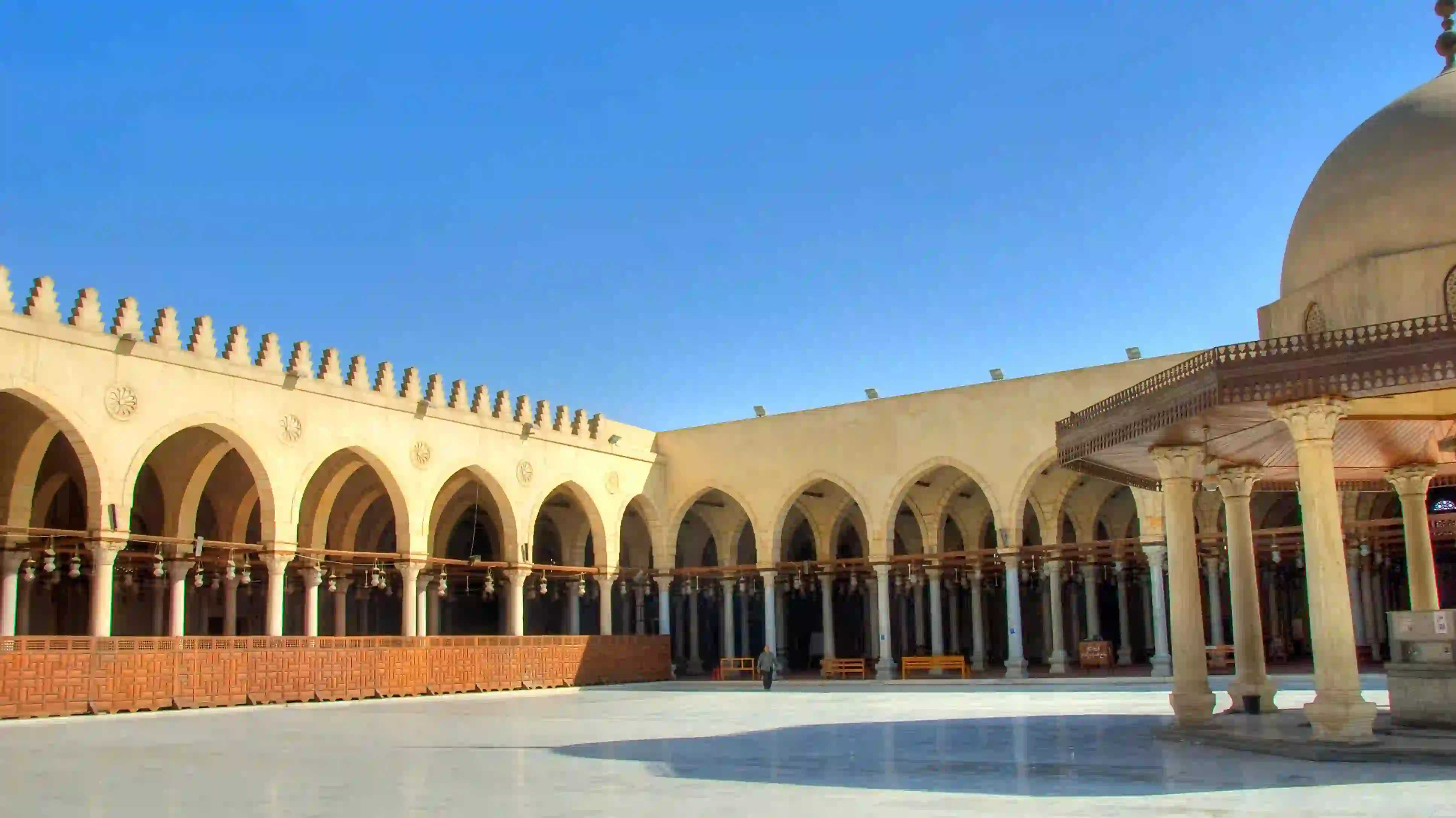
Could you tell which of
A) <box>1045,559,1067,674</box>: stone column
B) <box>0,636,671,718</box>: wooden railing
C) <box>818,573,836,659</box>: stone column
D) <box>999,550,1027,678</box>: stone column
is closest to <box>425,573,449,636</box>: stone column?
<box>0,636,671,718</box>: wooden railing

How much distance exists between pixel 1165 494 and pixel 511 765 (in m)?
6.59

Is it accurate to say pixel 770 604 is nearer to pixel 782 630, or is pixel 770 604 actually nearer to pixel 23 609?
pixel 782 630

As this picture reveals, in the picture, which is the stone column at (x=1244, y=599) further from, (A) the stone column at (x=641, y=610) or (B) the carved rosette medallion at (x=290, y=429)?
(A) the stone column at (x=641, y=610)

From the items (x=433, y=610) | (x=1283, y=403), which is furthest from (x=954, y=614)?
(x=1283, y=403)

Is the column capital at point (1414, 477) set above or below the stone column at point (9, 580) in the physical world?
above

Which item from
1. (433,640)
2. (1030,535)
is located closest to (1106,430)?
(433,640)

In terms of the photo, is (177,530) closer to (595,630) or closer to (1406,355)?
(595,630)

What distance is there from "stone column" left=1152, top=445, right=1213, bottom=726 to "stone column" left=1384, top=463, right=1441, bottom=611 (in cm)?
282

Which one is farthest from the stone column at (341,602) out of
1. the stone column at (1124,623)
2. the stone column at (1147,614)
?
the stone column at (1147,614)

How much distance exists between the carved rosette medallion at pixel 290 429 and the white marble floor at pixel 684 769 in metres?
5.83

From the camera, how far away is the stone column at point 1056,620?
997 inches

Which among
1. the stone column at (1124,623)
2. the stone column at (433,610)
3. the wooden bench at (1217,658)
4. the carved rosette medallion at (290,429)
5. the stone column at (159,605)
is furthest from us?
the stone column at (433,610)

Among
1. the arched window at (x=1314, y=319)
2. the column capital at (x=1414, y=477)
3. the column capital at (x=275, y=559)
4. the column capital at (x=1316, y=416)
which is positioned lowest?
the column capital at (x=275, y=559)

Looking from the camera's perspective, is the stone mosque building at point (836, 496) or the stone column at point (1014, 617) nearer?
the stone mosque building at point (836, 496)
